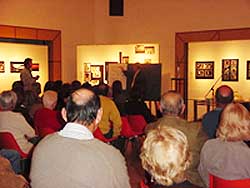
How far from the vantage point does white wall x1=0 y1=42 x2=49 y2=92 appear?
11.7 metres

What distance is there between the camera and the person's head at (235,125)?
3.40m

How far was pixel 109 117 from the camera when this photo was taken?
6.65 meters

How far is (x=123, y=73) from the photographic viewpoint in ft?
A: 40.0

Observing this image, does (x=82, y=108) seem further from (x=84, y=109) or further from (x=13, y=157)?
(x=13, y=157)

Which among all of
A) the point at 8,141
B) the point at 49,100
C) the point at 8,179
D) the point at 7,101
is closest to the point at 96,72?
the point at 49,100

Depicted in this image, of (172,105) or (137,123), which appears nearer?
(172,105)

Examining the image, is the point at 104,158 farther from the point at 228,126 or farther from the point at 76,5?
the point at 76,5

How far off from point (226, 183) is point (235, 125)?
437 mm

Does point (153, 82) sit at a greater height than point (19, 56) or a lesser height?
lesser

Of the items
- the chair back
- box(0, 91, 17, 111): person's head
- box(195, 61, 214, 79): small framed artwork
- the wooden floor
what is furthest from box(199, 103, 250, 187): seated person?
box(195, 61, 214, 79): small framed artwork

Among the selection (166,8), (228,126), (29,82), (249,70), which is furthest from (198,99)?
(228,126)

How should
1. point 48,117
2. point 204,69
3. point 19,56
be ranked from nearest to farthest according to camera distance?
point 48,117
point 19,56
point 204,69

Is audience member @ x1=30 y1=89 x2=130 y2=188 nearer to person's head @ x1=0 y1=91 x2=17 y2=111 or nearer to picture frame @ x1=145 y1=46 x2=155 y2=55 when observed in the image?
person's head @ x1=0 y1=91 x2=17 y2=111

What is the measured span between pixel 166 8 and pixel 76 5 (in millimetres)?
2735
